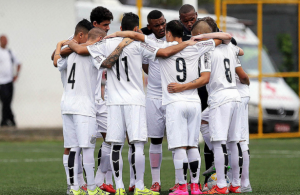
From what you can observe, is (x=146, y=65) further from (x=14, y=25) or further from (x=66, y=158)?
(x=14, y=25)

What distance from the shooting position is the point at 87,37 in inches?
270

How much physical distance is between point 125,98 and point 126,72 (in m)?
0.28

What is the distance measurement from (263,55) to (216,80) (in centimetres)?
934

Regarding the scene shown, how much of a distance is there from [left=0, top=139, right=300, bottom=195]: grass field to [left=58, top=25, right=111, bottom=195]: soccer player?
2.33 ft

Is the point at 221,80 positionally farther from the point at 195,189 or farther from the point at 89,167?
the point at 89,167

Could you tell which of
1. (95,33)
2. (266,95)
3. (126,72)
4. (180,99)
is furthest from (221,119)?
(266,95)

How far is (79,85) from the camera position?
259 inches

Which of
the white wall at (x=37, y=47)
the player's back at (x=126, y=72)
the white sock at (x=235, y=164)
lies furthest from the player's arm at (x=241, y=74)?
the white wall at (x=37, y=47)

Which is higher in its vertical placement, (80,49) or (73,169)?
(80,49)

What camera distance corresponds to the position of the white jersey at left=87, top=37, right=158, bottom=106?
21.1 feet

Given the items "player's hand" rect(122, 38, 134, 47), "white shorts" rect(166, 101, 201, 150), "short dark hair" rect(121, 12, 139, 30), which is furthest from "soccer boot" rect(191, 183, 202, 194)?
"short dark hair" rect(121, 12, 139, 30)

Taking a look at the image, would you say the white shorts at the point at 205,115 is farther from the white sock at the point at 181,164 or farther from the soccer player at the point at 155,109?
the white sock at the point at 181,164

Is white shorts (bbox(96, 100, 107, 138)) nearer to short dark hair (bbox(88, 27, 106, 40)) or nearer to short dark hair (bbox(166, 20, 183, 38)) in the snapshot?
short dark hair (bbox(88, 27, 106, 40))

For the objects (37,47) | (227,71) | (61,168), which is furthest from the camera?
(37,47)
